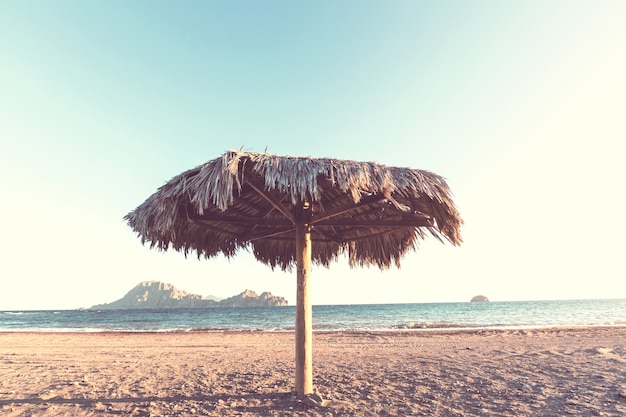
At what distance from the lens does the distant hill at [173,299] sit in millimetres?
100125

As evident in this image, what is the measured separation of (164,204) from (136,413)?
2.44 m

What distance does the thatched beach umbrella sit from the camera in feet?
12.4

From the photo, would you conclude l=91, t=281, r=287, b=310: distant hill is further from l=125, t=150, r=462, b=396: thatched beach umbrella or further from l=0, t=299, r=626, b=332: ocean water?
l=125, t=150, r=462, b=396: thatched beach umbrella

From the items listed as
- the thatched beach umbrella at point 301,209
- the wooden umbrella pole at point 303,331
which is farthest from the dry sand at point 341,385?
the thatched beach umbrella at point 301,209

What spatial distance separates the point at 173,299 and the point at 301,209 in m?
125

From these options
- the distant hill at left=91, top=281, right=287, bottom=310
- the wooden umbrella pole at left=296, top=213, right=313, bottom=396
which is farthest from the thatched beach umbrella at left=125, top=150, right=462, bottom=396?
the distant hill at left=91, top=281, right=287, bottom=310

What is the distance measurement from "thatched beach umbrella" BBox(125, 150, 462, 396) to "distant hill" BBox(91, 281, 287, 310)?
93.2m

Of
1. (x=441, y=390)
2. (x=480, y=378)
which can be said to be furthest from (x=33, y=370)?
(x=480, y=378)

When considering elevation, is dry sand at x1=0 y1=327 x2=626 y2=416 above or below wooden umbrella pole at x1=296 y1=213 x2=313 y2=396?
below

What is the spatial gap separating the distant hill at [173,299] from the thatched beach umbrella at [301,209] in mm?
93220

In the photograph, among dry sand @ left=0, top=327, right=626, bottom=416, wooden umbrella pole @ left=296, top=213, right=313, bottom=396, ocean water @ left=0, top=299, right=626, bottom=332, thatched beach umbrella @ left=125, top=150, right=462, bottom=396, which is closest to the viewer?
thatched beach umbrella @ left=125, top=150, right=462, bottom=396

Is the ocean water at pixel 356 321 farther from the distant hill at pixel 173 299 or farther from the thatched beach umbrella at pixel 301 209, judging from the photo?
the distant hill at pixel 173 299

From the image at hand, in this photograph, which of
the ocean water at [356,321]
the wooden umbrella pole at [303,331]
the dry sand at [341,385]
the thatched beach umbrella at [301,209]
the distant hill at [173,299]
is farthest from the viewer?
the distant hill at [173,299]

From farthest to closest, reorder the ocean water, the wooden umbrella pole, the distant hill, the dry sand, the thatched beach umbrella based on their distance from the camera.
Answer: the distant hill, the ocean water, the wooden umbrella pole, the dry sand, the thatched beach umbrella
